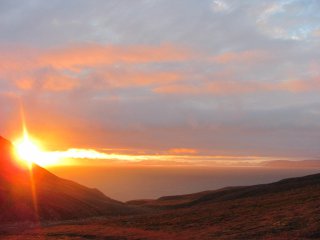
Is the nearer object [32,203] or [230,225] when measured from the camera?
[230,225]

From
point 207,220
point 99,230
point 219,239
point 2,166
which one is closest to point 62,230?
point 99,230

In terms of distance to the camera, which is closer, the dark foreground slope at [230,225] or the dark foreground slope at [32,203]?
the dark foreground slope at [230,225]

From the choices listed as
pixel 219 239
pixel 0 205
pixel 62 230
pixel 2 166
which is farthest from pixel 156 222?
pixel 2 166

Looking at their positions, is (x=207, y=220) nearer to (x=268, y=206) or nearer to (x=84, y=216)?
(x=268, y=206)

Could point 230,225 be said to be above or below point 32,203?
below

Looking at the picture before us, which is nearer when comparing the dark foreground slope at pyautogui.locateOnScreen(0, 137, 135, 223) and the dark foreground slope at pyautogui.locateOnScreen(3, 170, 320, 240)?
the dark foreground slope at pyautogui.locateOnScreen(3, 170, 320, 240)

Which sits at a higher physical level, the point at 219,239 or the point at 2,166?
the point at 2,166

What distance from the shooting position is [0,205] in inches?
2322

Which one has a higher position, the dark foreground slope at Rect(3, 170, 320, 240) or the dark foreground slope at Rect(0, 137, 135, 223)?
the dark foreground slope at Rect(0, 137, 135, 223)

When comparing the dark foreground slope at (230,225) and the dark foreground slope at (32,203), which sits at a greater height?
the dark foreground slope at (32,203)

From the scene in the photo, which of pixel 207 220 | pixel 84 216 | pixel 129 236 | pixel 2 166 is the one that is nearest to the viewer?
pixel 129 236

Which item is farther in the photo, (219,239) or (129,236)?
(129,236)

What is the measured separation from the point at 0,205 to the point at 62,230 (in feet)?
66.6

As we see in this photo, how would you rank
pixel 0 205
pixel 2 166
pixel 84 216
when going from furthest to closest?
1. pixel 2 166
2. pixel 84 216
3. pixel 0 205
